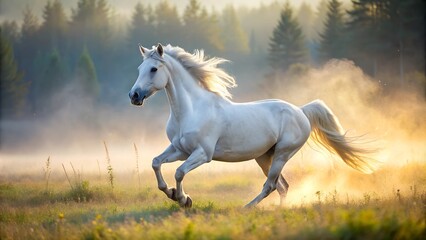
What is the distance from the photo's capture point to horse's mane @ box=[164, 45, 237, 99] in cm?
1041

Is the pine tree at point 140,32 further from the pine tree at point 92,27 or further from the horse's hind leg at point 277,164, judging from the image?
the horse's hind leg at point 277,164

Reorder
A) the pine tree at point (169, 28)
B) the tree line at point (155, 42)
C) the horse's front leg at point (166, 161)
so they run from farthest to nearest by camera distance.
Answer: the pine tree at point (169, 28) < the tree line at point (155, 42) < the horse's front leg at point (166, 161)

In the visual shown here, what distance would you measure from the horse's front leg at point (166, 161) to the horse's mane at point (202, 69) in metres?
1.32

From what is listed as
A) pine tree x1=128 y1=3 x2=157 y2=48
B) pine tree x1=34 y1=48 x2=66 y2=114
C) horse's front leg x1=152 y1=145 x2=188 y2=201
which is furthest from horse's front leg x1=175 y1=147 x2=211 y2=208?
pine tree x1=128 y1=3 x2=157 y2=48

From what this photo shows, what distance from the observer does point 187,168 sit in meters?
9.55

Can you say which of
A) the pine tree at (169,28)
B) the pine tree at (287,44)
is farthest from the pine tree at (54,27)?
the pine tree at (287,44)

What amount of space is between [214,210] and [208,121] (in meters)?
1.41

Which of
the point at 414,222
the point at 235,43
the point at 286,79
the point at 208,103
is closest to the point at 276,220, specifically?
the point at 414,222

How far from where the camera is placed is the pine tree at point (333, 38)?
50559 millimetres

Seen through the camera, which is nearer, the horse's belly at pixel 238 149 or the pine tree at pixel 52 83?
the horse's belly at pixel 238 149

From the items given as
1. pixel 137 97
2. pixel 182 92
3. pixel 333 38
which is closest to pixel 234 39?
pixel 333 38

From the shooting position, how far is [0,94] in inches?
2373

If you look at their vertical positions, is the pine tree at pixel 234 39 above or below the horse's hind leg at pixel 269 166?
above

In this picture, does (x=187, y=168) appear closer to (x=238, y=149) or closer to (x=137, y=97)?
(x=238, y=149)
